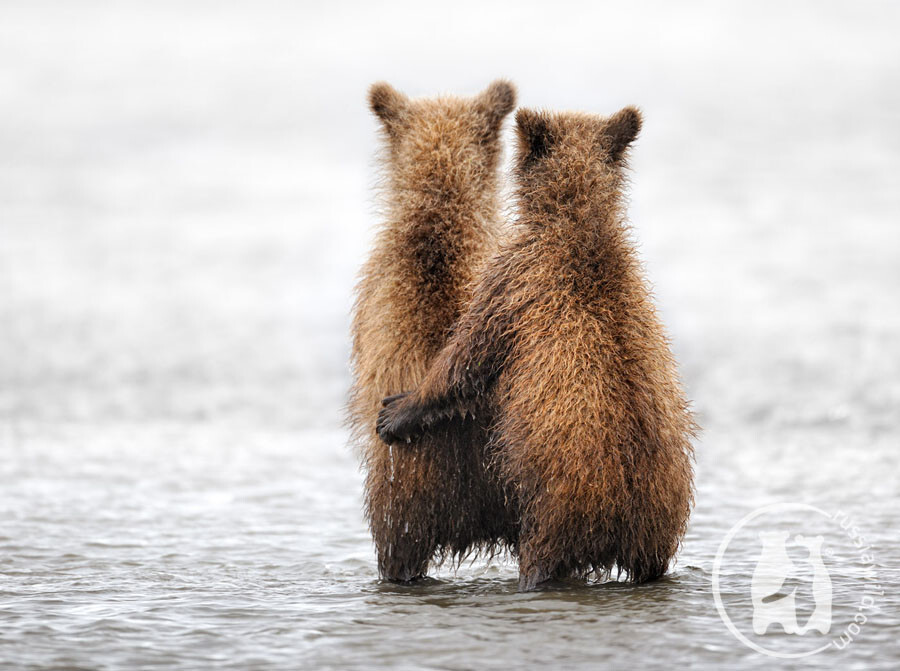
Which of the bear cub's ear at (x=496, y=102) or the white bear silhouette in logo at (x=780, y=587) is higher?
the bear cub's ear at (x=496, y=102)

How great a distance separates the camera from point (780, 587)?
5477 mm

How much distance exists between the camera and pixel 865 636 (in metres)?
4.59

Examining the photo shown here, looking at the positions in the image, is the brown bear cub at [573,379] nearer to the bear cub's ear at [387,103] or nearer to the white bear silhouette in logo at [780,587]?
the white bear silhouette in logo at [780,587]

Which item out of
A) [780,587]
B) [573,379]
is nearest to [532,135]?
[573,379]

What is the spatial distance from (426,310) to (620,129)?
3.97 ft

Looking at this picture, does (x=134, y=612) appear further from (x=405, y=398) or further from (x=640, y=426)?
(x=640, y=426)

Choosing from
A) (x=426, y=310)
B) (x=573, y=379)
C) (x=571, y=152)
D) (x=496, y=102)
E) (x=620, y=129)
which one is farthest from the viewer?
(x=496, y=102)

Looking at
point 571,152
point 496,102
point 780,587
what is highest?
point 496,102

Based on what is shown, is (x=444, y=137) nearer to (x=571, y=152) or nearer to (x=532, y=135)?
(x=532, y=135)

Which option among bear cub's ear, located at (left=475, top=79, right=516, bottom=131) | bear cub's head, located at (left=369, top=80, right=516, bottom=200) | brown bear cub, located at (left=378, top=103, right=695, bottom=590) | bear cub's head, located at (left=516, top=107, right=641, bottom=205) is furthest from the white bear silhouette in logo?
bear cub's ear, located at (left=475, top=79, right=516, bottom=131)

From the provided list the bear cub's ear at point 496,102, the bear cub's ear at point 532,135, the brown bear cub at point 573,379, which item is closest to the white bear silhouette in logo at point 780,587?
the brown bear cub at point 573,379

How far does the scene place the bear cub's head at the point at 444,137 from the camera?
590cm

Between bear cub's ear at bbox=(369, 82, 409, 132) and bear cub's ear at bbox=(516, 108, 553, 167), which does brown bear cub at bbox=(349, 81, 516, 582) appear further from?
bear cub's ear at bbox=(516, 108, 553, 167)

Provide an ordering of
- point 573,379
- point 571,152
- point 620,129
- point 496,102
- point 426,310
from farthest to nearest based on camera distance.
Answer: point 496,102 < point 426,310 < point 620,129 < point 571,152 < point 573,379
